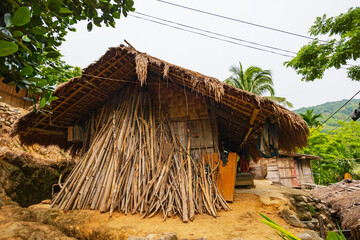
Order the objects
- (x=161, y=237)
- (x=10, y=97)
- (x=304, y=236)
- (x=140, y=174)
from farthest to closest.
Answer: (x=10, y=97) → (x=140, y=174) → (x=304, y=236) → (x=161, y=237)

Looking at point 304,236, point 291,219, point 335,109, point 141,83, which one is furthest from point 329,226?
point 335,109

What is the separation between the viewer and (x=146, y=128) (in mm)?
4230

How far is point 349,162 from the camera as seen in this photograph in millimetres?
14586

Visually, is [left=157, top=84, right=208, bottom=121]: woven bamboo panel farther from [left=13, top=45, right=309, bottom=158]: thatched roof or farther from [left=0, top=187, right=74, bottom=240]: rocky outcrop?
[left=0, top=187, right=74, bottom=240]: rocky outcrop

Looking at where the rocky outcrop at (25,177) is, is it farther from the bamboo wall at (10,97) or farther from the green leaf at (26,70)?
the green leaf at (26,70)

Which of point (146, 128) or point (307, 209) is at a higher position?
point (146, 128)

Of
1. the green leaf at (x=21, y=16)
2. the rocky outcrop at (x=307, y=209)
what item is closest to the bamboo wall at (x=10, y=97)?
the green leaf at (x=21, y=16)

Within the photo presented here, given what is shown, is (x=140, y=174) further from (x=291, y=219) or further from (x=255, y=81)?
(x=255, y=81)

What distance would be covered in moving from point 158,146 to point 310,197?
482 centimetres

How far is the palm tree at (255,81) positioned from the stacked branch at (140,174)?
451 inches

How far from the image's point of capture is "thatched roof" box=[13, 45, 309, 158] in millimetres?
3684

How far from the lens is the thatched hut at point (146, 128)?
11.5ft

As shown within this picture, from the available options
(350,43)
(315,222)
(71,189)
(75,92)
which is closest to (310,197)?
(315,222)

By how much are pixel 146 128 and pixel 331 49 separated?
6.17 m
